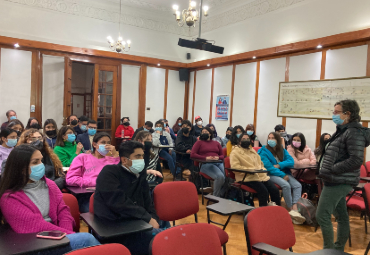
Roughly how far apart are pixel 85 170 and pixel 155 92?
655cm

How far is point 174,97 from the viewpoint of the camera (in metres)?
9.74

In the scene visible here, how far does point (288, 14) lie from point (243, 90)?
2187 mm

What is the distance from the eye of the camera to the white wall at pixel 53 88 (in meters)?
7.70

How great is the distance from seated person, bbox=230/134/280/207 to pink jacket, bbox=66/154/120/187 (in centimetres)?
182

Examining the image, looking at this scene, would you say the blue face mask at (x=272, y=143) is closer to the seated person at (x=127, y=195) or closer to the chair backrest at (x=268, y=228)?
the chair backrest at (x=268, y=228)

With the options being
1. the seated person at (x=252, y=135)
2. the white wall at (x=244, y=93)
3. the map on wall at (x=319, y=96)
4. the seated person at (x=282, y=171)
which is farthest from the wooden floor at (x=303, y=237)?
the white wall at (x=244, y=93)

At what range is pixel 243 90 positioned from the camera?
25.4ft

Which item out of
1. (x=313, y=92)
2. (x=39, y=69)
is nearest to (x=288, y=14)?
(x=313, y=92)

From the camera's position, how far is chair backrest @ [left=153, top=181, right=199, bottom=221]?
7.87 ft

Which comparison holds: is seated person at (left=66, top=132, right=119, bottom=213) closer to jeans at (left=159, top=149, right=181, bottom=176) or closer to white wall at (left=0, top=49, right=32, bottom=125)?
jeans at (left=159, top=149, right=181, bottom=176)

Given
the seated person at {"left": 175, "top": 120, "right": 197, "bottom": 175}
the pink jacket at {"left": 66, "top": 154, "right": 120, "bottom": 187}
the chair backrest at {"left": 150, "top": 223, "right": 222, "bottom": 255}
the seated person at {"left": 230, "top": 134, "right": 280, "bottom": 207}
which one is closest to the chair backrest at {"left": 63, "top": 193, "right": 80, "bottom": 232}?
the pink jacket at {"left": 66, "top": 154, "right": 120, "bottom": 187}

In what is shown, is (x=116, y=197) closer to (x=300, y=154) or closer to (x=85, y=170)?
(x=85, y=170)

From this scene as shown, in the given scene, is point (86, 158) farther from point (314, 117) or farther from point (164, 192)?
point (314, 117)

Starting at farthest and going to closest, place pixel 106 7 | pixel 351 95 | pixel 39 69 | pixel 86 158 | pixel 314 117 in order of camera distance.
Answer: pixel 106 7
pixel 39 69
pixel 314 117
pixel 351 95
pixel 86 158
